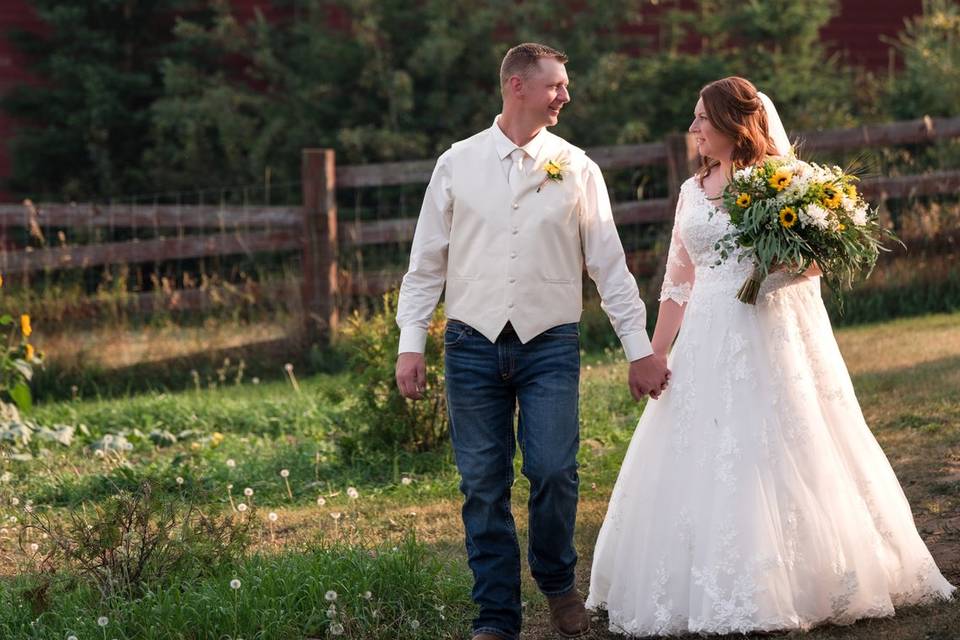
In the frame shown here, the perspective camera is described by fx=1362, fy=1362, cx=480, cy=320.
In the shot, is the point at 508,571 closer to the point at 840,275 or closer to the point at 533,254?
the point at 533,254

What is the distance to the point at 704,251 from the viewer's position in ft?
16.1

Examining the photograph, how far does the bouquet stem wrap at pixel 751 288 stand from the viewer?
4.74m

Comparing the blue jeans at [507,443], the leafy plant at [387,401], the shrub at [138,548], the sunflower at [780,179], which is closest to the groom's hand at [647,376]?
the blue jeans at [507,443]

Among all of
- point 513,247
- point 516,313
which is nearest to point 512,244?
point 513,247

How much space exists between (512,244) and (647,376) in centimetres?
69

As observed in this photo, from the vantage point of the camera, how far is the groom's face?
451 cm

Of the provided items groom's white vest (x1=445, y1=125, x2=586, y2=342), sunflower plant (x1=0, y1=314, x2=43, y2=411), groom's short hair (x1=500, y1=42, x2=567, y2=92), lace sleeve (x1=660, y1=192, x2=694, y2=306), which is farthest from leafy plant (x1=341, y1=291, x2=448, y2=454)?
groom's short hair (x1=500, y1=42, x2=567, y2=92)

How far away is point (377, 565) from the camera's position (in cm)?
475

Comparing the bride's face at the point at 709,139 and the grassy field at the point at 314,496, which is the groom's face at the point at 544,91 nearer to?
the bride's face at the point at 709,139

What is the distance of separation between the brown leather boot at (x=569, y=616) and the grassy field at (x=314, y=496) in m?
0.18

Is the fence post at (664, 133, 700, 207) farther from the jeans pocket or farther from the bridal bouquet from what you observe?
the jeans pocket

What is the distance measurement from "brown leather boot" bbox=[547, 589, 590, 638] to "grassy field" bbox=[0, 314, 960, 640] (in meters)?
0.18

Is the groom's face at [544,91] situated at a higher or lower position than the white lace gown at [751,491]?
higher

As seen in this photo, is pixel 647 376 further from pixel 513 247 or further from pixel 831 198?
pixel 831 198
